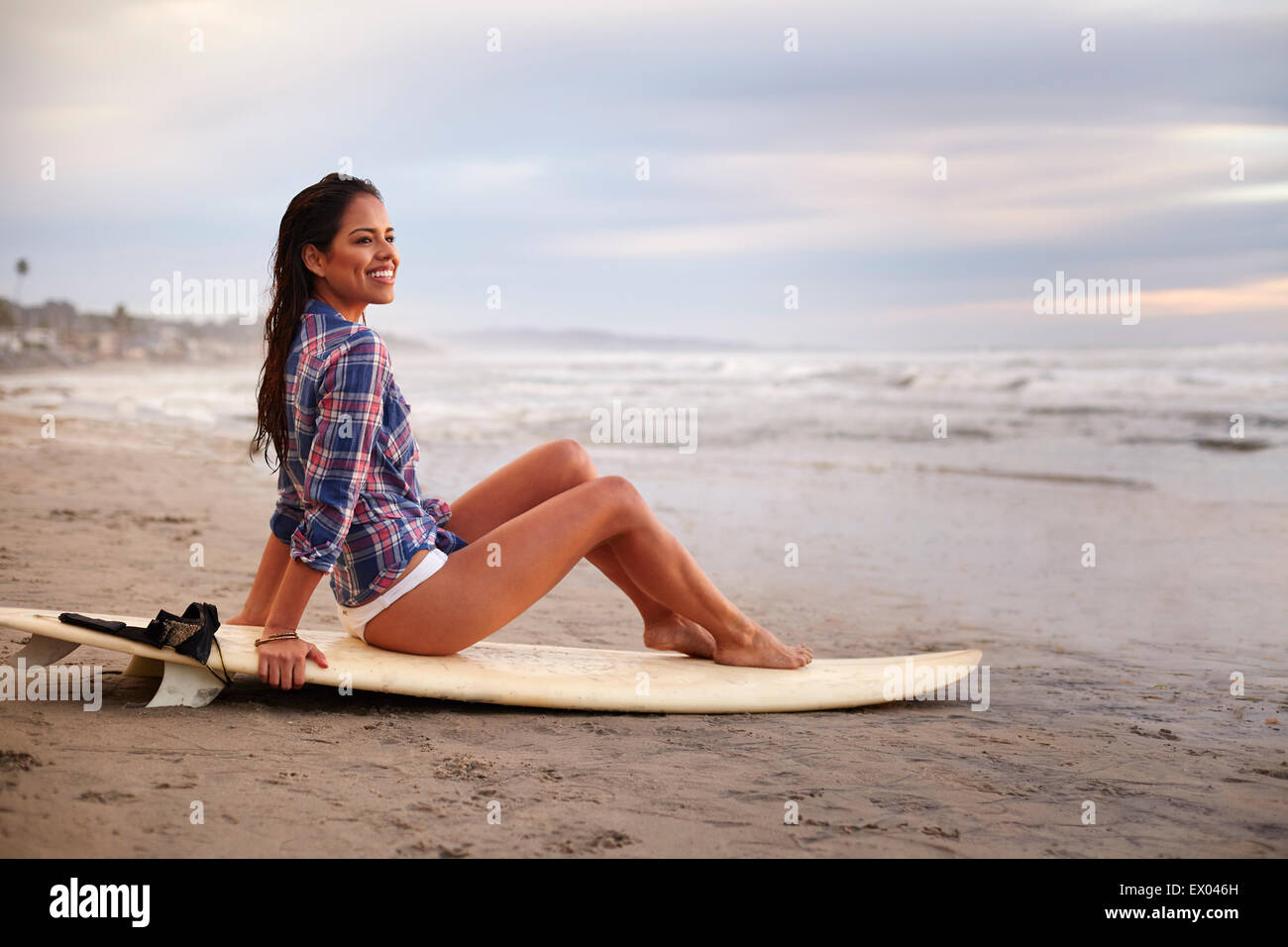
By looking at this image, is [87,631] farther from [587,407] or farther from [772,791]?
[587,407]

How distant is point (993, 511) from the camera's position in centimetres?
845

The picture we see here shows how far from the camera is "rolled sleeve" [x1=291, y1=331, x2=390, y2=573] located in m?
2.69

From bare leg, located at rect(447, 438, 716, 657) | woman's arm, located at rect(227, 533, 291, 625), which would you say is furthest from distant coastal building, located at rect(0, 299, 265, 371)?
bare leg, located at rect(447, 438, 716, 657)

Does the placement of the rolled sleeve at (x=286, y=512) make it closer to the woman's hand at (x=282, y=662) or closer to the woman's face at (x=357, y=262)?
the woman's hand at (x=282, y=662)

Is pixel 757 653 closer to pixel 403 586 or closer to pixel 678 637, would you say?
pixel 678 637

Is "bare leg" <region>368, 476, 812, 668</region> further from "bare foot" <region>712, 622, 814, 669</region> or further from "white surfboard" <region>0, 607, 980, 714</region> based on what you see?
"bare foot" <region>712, 622, 814, 669</region>

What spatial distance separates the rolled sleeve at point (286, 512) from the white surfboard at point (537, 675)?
0.33 metres

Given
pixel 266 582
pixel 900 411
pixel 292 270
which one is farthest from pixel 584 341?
pixel 292 270

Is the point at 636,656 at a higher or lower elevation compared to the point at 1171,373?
lower

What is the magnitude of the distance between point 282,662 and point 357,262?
1.17m

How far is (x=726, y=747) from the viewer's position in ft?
9.71
